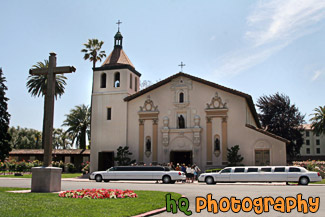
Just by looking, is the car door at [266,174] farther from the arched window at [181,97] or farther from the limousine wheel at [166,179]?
the arched window at [181,97]

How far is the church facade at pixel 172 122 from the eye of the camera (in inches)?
1407

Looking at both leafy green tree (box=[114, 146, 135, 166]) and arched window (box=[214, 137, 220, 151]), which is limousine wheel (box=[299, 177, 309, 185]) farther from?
leafy green tree (box=[114, 146, 135, 166])

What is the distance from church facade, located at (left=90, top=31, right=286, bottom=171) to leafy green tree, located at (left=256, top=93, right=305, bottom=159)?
18.5 m

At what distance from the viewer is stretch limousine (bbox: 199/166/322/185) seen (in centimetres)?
2534

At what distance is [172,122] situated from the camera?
3831 centimetres

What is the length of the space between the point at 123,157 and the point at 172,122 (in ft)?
20.8

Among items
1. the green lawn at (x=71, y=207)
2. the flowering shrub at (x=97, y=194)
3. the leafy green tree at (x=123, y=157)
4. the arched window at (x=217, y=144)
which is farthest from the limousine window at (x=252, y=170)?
the green lawn at (x=71, y=207)

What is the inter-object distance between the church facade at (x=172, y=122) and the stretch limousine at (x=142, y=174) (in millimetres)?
8841

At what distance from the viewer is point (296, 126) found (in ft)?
196

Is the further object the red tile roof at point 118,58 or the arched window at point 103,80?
the arched window at point 103,80

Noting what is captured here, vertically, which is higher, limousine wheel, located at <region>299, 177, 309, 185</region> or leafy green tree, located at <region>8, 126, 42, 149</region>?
leafy green tree, located at <region>8, 126, 42, 149</region>

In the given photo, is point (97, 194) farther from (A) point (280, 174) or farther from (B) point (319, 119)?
(B) point (319, 119)

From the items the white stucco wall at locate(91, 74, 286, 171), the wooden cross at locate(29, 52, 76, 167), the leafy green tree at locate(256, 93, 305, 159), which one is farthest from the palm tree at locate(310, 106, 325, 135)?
the wooden cross at locate(29, 52, 76, 167)

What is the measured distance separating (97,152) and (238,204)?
2951 cm
